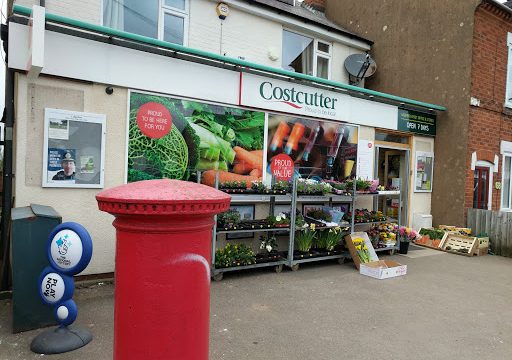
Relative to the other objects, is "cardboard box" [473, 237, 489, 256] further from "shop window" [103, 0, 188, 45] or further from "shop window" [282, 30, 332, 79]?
"shop window" [103, 0, 188, 45]

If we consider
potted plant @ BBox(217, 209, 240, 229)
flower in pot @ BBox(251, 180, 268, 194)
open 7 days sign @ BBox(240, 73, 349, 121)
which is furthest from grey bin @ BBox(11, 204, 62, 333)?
open 7 days sign @ BBox(240, 73, 349, 121)

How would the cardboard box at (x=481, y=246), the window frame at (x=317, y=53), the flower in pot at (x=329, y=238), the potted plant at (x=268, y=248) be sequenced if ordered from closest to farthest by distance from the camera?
the potted plant at (x=268, y=248) → the flower in pot at (x=329, y=238) → the cardboard box at (x=481, y=246) → the window frame at (x=317, y=53)

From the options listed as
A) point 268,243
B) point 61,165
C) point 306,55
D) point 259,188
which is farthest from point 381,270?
point 306,55

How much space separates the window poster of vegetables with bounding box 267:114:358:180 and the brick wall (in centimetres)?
347

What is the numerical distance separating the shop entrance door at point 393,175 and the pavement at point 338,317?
348 centimetres

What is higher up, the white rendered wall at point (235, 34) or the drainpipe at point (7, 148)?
the white rendered wall at point (235, 34)

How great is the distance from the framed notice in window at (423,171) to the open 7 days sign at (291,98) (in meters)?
3.09

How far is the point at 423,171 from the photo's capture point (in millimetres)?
10320

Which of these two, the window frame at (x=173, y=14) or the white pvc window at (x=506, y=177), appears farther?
the white pvc window at (x=506, y=177)

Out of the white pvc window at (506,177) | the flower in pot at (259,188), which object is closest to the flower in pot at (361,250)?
the flower in pot at (259,188)

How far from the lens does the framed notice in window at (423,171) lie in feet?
33.3

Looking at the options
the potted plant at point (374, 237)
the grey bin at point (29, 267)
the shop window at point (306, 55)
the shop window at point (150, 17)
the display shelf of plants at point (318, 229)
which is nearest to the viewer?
the grey bin at point (29, 267)

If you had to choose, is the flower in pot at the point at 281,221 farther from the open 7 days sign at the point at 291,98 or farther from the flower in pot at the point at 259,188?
the open 7 days sign at the point at 291,98

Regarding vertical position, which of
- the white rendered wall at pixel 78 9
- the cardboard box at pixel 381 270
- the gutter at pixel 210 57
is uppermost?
the white rendered wall at pixel 78 9
